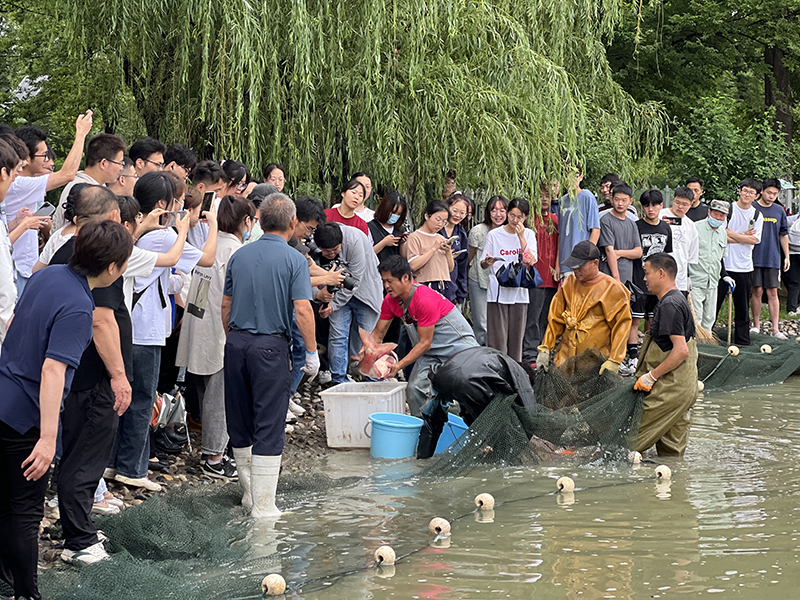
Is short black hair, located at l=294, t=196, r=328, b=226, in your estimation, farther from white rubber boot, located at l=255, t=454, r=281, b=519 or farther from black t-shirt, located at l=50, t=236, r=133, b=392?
black t-shirt, located at l=50, t=236, r=133, b=392

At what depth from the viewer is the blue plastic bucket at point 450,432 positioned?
7672 mm

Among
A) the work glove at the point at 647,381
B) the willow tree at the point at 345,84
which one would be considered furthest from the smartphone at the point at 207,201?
the work glove at the point at 647,381

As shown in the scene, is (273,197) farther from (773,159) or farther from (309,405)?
(773,159)

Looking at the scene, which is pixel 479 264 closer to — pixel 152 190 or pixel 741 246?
pixel 741 246

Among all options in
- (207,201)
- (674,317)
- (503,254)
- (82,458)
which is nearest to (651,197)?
(503,254)

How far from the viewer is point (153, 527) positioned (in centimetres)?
514

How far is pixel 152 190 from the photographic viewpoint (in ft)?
19.7

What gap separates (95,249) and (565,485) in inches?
148

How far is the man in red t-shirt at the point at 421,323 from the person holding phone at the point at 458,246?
2.46m

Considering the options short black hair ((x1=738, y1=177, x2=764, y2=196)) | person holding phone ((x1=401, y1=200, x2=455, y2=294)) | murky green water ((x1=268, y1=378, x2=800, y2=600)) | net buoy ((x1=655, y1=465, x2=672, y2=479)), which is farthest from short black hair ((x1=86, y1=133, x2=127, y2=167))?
short black hair ((x1=738, y1=177, x2=764, y2=196))

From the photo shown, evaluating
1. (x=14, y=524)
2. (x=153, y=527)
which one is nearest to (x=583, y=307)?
(x=153, y=527)

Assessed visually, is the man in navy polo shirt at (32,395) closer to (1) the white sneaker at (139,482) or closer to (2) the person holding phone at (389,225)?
(1) the white sneaker at (139,482)

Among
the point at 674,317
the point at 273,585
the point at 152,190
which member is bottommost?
the point at 273,585

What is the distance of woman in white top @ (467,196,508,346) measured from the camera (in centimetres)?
1052
